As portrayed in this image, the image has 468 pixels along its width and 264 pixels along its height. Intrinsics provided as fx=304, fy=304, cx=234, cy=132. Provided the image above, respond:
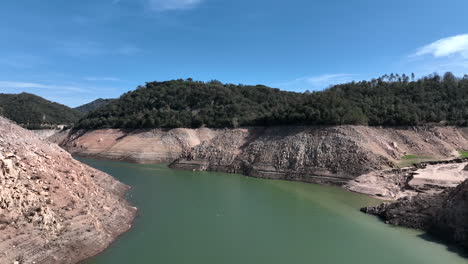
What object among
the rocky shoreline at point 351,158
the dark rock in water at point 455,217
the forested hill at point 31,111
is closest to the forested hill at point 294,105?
the rocky shoreline at point 351,158

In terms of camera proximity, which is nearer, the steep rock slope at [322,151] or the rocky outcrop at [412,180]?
the rocky outcrop at [412,180]

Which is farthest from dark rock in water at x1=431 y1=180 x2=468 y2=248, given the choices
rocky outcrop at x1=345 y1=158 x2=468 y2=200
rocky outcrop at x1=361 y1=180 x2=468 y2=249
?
rocky outcrop at x1=345 y1=158 x2=468 y2=200

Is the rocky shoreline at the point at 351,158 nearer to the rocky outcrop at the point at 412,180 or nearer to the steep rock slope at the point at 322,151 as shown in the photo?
the rocky outcrop at the point at 412,180

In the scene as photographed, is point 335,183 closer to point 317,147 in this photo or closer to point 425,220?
point 317,147

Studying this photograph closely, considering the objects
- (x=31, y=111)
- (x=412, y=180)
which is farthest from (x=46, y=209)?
(x=31, y=111)

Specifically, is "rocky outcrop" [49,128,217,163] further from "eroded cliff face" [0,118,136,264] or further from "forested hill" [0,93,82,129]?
"forested hill" [0,93,82,129]
